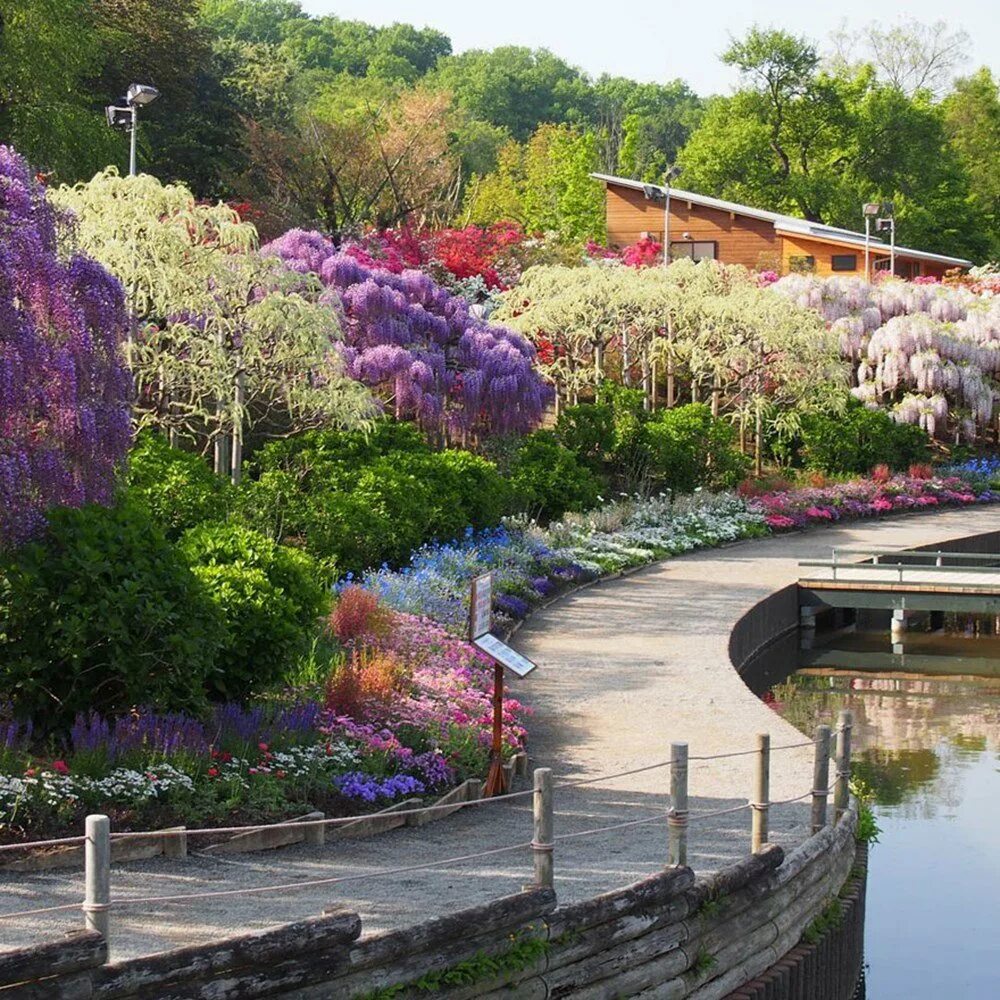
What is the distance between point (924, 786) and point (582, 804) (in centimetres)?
540

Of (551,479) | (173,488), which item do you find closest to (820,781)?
(173,488)

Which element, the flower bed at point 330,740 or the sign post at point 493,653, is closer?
the flower bed at point 330,740

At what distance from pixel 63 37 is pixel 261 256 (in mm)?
15989

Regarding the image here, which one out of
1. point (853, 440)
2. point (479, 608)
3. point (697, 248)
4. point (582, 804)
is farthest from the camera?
point (697, 248)

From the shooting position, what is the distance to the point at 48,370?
39.5 ft

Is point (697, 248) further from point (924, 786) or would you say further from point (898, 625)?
point (924, 786)

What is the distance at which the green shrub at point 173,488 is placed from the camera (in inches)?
659

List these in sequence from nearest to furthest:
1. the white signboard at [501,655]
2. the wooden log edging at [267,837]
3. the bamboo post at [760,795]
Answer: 1. the wooden log edging at [267,837]
2. the bamboo post at [760,795]
3. the white signboard at [501,655]

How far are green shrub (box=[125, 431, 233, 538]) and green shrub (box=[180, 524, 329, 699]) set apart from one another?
3601 mm

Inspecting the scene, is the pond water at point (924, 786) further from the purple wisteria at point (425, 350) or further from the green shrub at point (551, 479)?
the purple wisteria at point (425, 350)

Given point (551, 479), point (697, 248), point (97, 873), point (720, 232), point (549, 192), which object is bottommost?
point (97, 873)

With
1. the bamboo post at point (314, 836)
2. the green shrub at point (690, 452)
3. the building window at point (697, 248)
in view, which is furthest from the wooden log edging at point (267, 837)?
the building window at point (697, 248)

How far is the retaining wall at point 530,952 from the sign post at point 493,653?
2158 mm

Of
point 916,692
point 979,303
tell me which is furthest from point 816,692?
point 979,303
